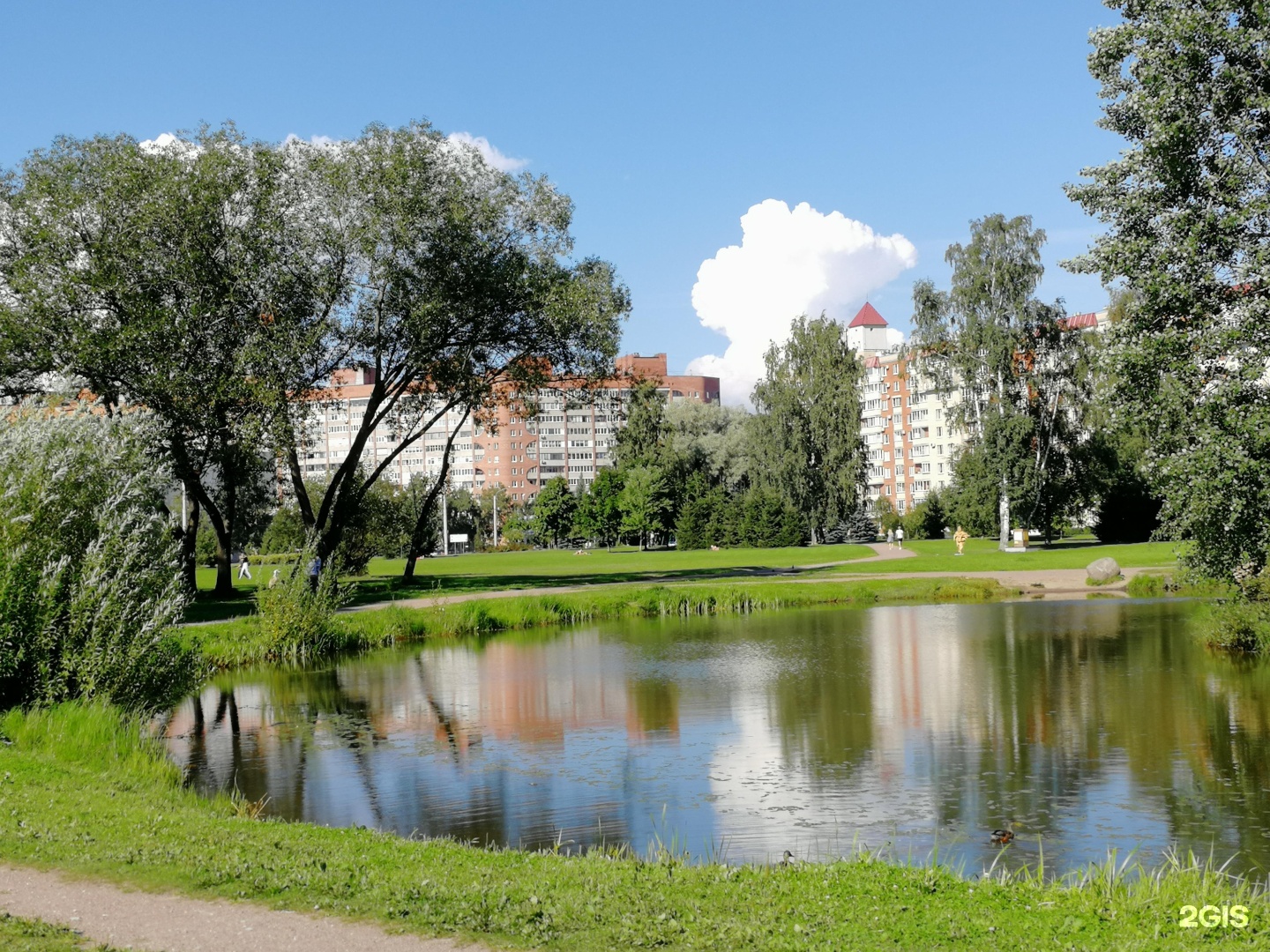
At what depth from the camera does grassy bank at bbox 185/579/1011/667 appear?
2931 cm

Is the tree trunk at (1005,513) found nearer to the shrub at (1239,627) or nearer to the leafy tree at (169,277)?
the shrub at (1239,627)

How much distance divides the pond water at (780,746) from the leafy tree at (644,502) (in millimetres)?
68991

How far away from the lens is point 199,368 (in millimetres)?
35375

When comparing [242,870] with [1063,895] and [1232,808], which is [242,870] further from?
[1232,808]

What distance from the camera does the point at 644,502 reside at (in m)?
99.1

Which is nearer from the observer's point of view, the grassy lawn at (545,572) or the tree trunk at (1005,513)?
the grassy lawn at (545,572)

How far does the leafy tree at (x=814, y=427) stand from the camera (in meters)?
81.2

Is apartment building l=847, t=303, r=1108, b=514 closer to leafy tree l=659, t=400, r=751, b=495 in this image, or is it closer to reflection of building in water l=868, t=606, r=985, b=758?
leafy tree l=659, t=400, r=751, b=495

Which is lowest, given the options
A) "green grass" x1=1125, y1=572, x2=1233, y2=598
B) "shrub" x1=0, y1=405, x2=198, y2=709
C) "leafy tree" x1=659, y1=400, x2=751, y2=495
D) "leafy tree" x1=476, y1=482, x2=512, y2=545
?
"green grass" x1=1125, y1=572, x2=1233, y2=598

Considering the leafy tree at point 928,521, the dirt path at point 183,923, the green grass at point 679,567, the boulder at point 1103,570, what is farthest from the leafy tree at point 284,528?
the dirt path at point 183,923

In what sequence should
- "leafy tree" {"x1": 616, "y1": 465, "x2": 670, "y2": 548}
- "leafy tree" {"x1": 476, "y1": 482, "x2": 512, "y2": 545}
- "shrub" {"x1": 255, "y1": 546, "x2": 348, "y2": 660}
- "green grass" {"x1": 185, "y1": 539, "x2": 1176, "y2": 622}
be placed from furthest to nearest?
"leafy tree" {"x1": 476, "y1": 482, "x2": 512, "y2": 545} → "leafy tree" {"x1": 616, "y1": 465, "x2": 670, "y2": 548} → "green grass" {"x1": 185, "y1": 539, "x2": 1176, "y2": 622} → "shrub" {"x1": 255, "y1": 546, "x2": 348, "y2": 660}

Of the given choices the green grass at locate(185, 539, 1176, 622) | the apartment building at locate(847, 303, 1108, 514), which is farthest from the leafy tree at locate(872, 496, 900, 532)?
the apartment building at locate(847, 303, 1108, 514)

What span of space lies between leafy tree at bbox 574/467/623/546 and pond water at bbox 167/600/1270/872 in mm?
74467

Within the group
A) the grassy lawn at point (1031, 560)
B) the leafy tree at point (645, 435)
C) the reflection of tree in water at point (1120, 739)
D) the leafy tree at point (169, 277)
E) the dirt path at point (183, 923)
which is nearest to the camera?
the dirt path at point (183, 923)
